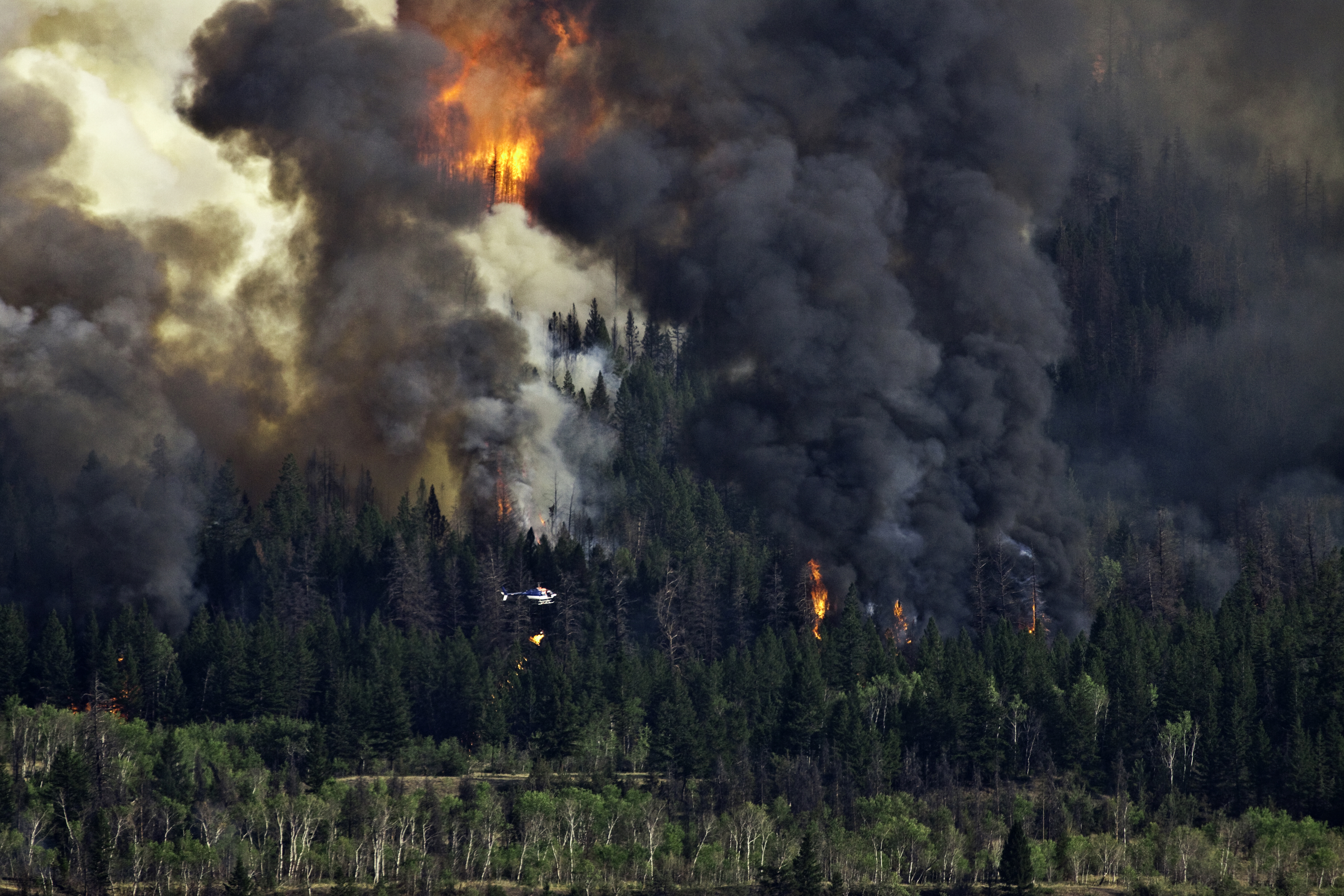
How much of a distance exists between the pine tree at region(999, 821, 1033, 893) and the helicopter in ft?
162

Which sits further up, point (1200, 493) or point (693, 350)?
point (693, 350)

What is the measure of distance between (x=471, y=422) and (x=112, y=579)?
126 feet

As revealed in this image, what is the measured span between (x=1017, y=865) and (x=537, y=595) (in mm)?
51693

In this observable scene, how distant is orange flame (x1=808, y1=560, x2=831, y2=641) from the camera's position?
139875 millimetres

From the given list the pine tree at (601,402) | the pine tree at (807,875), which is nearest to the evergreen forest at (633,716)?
the pine tree at (807,875)

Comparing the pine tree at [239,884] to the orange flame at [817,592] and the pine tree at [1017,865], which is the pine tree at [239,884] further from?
the orange flame at [817,592]

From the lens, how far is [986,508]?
14738 cm

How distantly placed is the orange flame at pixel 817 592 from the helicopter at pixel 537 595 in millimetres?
18331

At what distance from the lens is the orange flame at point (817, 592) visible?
13988 centimetres

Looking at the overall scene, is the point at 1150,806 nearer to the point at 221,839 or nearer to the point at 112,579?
the point at 221,839

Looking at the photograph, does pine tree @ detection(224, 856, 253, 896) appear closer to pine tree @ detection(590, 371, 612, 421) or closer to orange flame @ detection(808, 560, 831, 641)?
orange flame @ detection(808, 560, 831, 641)

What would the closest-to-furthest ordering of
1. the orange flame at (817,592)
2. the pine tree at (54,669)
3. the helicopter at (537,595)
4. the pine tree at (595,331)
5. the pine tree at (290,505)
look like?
1. the pine tree at (54,669)
2. the helicopter at (537,595)
3. the orange flame at (817,592)
4. the pine tree at (290,505)
5. the pine tree at (595,331)

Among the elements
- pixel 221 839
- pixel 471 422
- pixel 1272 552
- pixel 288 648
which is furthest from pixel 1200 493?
pixel 221 839

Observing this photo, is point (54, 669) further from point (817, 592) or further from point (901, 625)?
point (901, 625)
